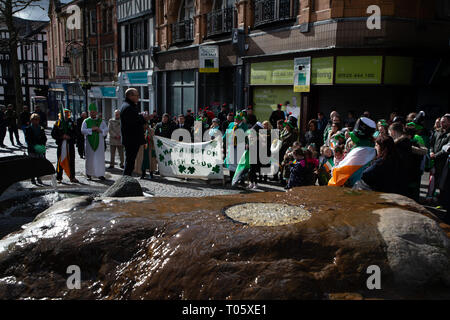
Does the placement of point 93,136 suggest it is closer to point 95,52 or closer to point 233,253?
point 233,253

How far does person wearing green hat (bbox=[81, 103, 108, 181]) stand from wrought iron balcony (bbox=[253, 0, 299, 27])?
8.09 meters

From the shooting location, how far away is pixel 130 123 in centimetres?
732

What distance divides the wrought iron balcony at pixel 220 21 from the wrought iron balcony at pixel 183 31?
1.75m

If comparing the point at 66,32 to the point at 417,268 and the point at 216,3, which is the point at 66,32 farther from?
the point at 417,268

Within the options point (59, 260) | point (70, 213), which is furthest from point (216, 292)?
point (70, 213)

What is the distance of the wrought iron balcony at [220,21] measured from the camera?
18.9m

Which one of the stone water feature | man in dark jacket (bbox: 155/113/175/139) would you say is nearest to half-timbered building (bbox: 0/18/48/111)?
man in dark jacket (bbox: 155/113/175/139)

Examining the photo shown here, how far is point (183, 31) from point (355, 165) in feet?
64.7

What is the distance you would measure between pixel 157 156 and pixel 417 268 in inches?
368

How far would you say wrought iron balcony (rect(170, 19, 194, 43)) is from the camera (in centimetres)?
2208

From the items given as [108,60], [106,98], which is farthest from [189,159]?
[106,98]

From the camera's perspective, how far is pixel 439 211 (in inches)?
305

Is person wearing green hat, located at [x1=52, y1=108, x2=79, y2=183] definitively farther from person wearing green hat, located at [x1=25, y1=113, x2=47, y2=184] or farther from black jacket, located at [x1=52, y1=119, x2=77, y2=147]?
person wearing green hat, located at [x1=25, y1=113, x2=47, y2=184]

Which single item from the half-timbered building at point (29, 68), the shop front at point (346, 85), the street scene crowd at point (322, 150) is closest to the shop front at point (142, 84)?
the shop front at point (346, 85)
